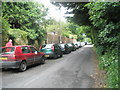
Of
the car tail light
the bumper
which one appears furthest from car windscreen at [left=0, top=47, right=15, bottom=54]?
the bumper

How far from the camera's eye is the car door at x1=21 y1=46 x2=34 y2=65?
6502 mm

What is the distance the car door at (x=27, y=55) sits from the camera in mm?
6502

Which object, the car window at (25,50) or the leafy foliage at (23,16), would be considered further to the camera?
the leafy foliage at (23,16)

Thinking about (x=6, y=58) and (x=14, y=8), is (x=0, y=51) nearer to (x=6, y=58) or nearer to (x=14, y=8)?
(x=6, y=58)

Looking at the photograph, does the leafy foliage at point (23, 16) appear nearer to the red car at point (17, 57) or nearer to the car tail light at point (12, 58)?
the red car at point (17, 57)

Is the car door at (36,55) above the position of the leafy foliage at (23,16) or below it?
below

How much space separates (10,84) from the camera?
4.32 m

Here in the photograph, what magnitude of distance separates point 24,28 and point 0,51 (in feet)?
23.6

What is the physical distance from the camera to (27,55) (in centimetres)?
666

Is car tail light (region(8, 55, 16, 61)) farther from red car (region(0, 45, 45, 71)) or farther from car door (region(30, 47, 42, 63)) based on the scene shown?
car door (region(30, 47, 42, 63))

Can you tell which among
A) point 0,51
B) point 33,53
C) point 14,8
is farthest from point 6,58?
point 14,8

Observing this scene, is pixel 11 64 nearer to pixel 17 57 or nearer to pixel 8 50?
pixel 17 57

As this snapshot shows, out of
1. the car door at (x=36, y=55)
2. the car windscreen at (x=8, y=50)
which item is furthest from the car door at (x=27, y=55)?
the car windscreen at (x=8, y=50)

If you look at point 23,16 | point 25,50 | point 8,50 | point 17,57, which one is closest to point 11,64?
point 17,57
